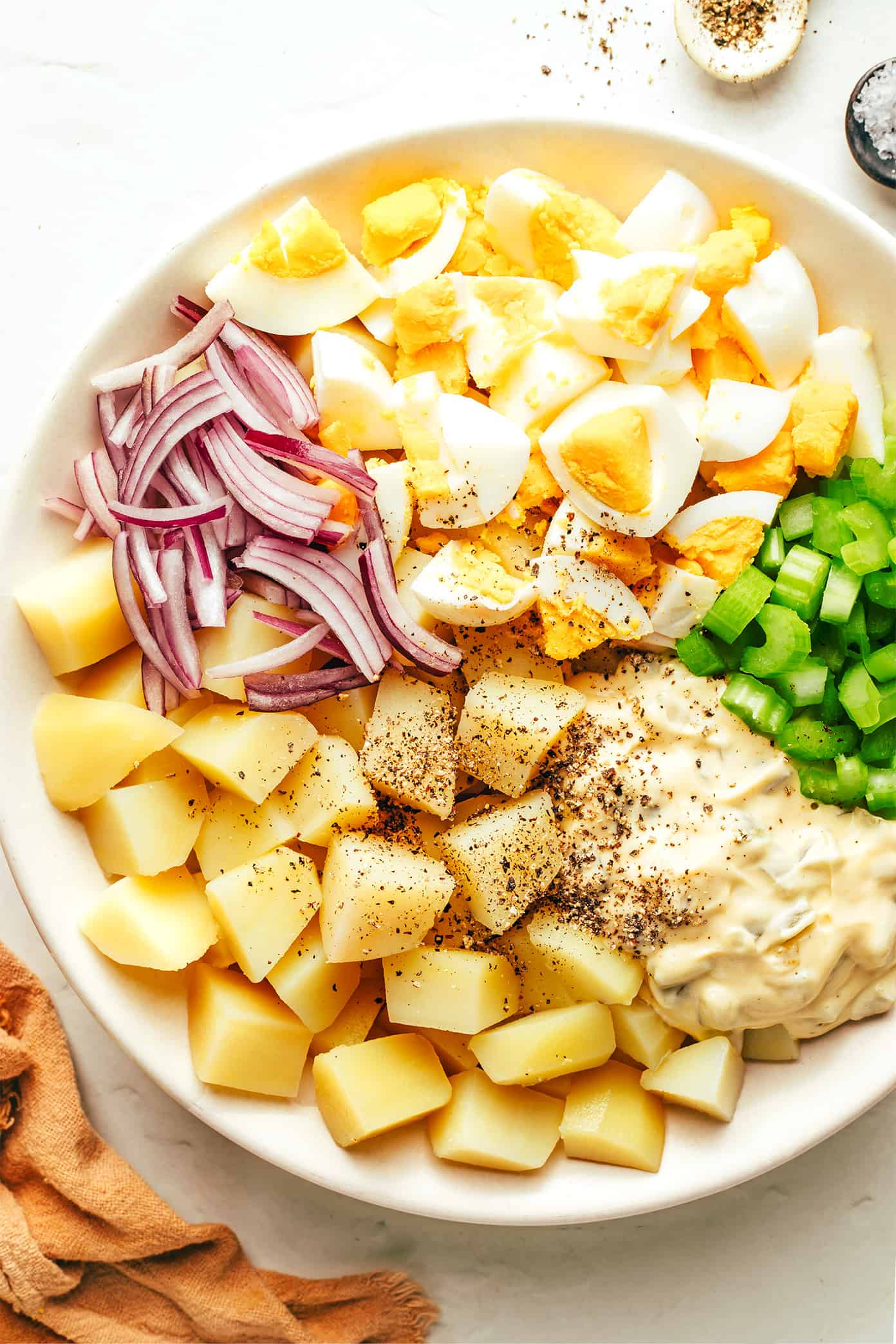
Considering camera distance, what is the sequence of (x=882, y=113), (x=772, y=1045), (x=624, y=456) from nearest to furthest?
(x=624, y=456) → (x=772, y=1045) → (x=882, y=113)

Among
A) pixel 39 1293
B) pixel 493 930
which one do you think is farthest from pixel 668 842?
pixel 39 1293

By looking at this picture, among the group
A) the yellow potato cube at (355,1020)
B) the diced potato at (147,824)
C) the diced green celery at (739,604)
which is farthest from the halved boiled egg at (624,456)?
the yellow potato cube at (355,1020)

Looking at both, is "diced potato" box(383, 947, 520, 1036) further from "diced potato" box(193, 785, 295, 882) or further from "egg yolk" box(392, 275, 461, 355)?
"egg yolk" box(392, 275, 461, 355)

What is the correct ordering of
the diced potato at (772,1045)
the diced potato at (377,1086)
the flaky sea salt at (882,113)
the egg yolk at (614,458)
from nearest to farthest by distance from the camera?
1. the egg yolk at (614,458)
2. the diced potato at (377,1086)
3. the diced potato at (772,1045)
4. the flaky sea salt at (882,113)

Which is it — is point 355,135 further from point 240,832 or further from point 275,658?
point 240,832

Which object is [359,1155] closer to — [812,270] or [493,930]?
[493,930]

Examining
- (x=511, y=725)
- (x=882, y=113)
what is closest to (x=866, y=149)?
(x=882, y=113)

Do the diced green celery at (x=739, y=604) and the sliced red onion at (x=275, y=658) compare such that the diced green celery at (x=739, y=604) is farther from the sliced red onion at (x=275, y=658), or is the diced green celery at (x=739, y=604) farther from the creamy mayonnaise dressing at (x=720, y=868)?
the sliced red onion at (x=275, y=658)
